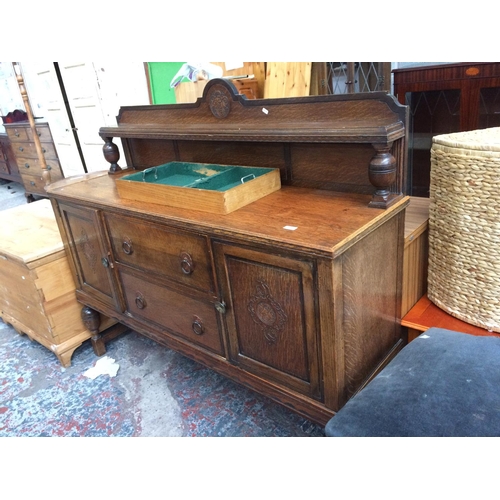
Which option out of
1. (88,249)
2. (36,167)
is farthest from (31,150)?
(88,249)

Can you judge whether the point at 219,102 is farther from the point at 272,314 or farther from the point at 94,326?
the point at 94,326

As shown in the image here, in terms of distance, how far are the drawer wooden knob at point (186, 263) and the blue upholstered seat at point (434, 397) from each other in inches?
25.5

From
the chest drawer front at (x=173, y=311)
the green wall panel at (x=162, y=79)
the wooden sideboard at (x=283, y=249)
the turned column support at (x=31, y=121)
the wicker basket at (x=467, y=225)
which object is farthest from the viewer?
the green wall panel at (x=162, y=79)

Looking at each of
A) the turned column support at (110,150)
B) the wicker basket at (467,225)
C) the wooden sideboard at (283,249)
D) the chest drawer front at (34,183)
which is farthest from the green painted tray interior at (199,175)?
the chest drawer front at (34,183)

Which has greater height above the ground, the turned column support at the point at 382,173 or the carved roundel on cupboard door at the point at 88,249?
the turned column support at the point at 382,173

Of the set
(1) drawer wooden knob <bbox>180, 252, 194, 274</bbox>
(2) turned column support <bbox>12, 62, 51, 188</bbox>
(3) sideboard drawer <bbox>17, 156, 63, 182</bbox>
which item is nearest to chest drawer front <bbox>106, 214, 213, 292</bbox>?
(1) drawer wooden knob <bbox>180, 252, 194, 274</bbox>

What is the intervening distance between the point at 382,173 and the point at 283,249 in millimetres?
354

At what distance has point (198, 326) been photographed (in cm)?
157

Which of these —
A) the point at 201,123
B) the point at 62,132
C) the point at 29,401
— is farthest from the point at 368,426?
the point at 62,132

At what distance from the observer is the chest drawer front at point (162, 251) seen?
1416mm

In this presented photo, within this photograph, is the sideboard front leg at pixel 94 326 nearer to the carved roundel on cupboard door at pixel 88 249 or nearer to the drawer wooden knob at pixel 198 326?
the carved roundel on cupboard door at pixel 88 249

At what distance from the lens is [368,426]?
0.99 m

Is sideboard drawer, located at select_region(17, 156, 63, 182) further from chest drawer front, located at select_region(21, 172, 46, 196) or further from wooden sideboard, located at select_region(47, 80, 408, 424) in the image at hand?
wooden sideboard, located at select_region(47, 80, 408, 424)
